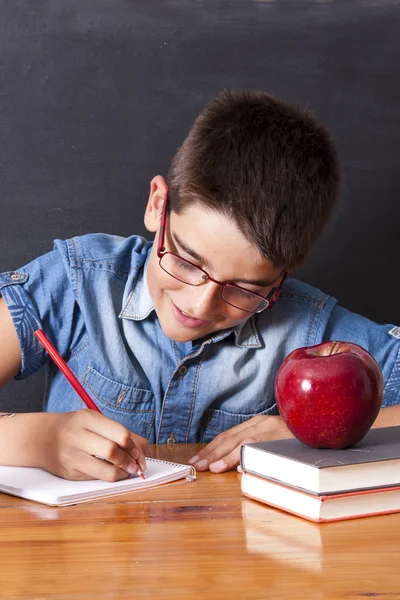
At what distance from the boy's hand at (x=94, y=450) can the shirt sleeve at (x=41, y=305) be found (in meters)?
0.42

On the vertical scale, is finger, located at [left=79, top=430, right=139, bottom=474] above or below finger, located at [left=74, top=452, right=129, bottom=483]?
above

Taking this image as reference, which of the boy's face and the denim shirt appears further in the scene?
the denim shirt

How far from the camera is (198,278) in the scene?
129cm

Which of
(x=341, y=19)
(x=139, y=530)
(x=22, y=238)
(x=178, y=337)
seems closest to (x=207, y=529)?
(x=139, y=530)

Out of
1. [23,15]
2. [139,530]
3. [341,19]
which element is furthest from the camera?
[341,19]

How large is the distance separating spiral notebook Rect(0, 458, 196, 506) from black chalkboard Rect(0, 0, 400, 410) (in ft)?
3.07

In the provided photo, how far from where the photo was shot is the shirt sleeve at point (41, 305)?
1.44m

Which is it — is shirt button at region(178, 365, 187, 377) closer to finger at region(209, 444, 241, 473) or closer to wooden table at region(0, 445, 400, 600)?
finger at region(209, 444, 241, 473)

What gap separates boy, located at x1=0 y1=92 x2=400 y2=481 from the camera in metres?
1.25

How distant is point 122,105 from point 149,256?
22.1 inches

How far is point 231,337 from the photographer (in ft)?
4.96

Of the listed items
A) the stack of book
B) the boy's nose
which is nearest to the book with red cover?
the stack of book

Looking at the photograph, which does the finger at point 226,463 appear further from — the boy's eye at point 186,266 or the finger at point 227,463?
the boy's eye at point 186,266

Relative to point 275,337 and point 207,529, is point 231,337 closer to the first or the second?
point 275,337
